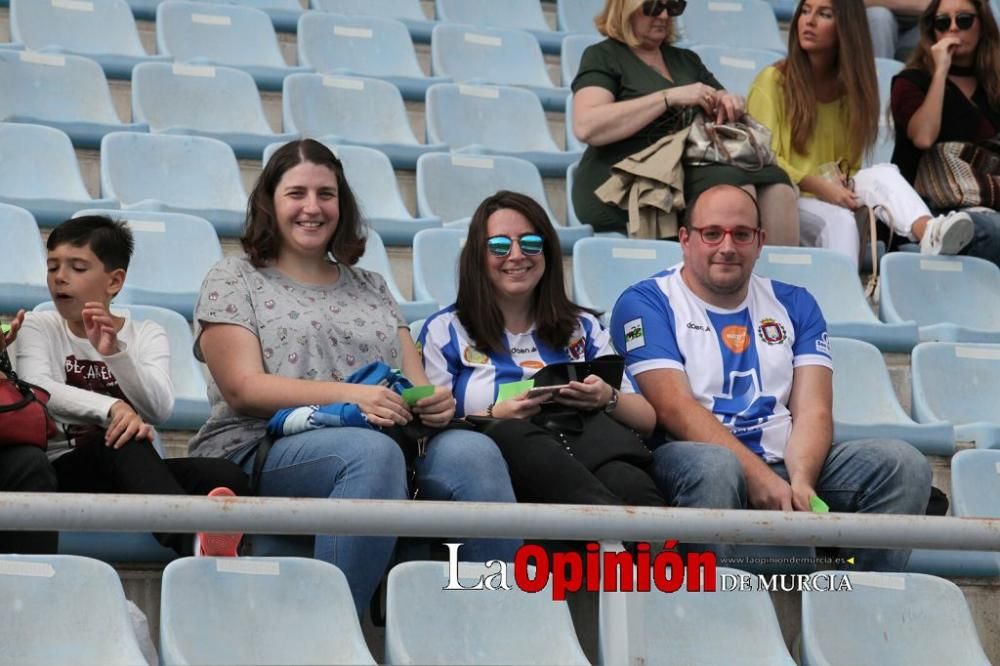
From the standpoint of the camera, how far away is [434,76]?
5.30 metres

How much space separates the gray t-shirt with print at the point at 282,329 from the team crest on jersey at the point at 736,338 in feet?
2.10

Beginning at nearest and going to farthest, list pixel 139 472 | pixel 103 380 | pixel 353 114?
pixel 139 472, pixel 103 380, pixel 353 114

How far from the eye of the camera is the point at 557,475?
111 inches

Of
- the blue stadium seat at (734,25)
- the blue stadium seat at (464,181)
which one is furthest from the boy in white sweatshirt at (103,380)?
the blue stadium seat at (734,25)

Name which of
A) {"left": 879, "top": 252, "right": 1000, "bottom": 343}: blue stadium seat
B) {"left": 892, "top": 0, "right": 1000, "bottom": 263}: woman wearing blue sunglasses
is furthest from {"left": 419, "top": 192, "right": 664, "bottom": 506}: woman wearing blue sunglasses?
Result: {"left": 892, "top": 0, "right": 1000, "bottom": 263}: woman wearing blue sunglasses

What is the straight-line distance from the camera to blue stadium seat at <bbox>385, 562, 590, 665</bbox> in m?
2.46

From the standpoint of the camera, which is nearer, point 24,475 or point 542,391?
point 24,475

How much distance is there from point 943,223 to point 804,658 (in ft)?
6.09

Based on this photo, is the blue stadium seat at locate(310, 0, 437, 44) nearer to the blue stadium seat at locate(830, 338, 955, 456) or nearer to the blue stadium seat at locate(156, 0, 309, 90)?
the blue stadium seat at locate(156, 0, 309, 90)

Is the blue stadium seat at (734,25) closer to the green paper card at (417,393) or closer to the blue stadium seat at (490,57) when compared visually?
the blue stadium seat at (490,57)

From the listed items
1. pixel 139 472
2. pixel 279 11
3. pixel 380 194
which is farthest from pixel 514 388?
pixel 279 11

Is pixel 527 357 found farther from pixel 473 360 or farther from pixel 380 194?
pixel 380 194

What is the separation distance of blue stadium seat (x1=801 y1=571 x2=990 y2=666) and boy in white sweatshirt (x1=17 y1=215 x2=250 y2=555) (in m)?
0.92

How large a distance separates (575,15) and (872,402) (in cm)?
268
